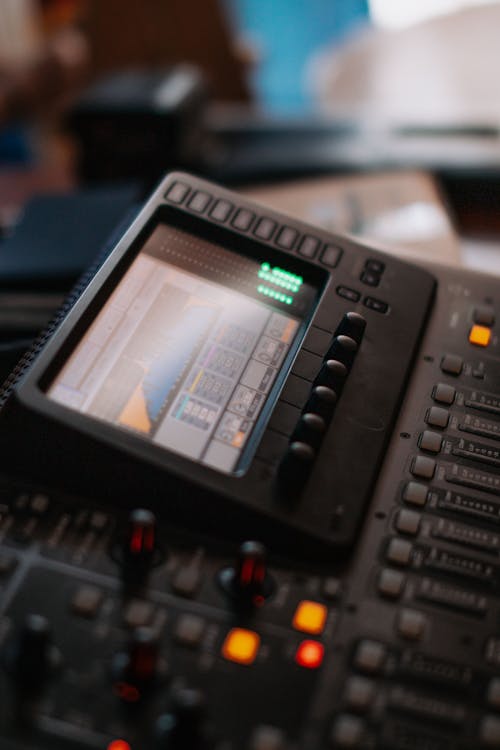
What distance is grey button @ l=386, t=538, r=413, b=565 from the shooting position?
2.18 ft

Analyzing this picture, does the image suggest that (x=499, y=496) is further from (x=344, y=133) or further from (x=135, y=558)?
(x=344, y=133)

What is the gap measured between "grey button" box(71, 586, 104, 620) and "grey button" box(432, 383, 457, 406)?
34 centimetres

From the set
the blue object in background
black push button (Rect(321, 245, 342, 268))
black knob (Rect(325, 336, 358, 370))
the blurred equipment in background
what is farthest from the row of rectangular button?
the blue object in background

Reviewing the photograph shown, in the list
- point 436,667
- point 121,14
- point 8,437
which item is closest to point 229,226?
point 8,437

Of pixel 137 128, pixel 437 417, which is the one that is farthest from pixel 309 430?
pixel 137 128

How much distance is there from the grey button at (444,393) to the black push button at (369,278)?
12cm

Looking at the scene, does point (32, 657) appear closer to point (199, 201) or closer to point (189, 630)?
point (189, 630)

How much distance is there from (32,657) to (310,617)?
0.19 meters

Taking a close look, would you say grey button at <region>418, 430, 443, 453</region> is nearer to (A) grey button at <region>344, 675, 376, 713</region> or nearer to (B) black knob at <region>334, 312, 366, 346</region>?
(B) black knob at <region>334, 312, 366, 346</region>

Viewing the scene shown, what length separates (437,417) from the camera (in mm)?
771

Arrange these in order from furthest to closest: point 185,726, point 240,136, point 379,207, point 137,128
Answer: point 240,136 < point 137,128 < point 379,207 < point 185,726

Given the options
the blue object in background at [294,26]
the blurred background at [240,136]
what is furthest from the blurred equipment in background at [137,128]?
the blue object in background at [294,26]

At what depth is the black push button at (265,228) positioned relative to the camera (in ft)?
2.78

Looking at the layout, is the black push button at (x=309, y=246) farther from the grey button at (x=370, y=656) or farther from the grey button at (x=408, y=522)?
the grey button at (x=370, y=656)
